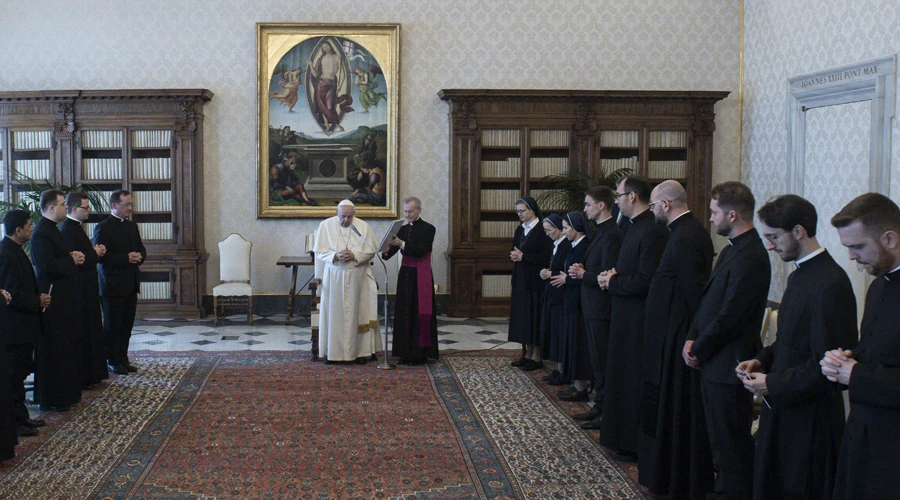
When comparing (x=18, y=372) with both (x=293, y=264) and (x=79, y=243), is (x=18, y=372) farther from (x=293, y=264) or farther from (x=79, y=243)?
(x=293, y=264)

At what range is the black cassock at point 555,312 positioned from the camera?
6902 millimetres

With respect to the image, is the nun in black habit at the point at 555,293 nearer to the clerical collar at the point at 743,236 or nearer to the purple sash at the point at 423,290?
the purple sash at the point at 423,290

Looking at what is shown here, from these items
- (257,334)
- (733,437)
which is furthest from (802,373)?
(257,334)

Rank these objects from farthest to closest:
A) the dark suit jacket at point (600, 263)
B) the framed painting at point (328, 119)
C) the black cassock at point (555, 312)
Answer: the framed painting at point (328, 119) → the black cassock at point (555, 312) → the dark suit jacket at point (600, 263)

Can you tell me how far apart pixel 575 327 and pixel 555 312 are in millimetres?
510

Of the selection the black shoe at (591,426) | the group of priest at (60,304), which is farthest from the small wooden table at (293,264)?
the black shoe at (591,426)

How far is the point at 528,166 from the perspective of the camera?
36.0 ft

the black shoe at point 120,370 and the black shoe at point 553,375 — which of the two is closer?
the black shoe at point 553,375

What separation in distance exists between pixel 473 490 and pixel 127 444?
2403mm

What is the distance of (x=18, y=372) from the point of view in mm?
5477

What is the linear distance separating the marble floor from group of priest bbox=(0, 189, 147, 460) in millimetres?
1433

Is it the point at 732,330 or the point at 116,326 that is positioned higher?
the point at 732,330

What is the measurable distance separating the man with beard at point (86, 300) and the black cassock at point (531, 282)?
3.73m

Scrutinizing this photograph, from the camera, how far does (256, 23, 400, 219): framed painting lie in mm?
11055
